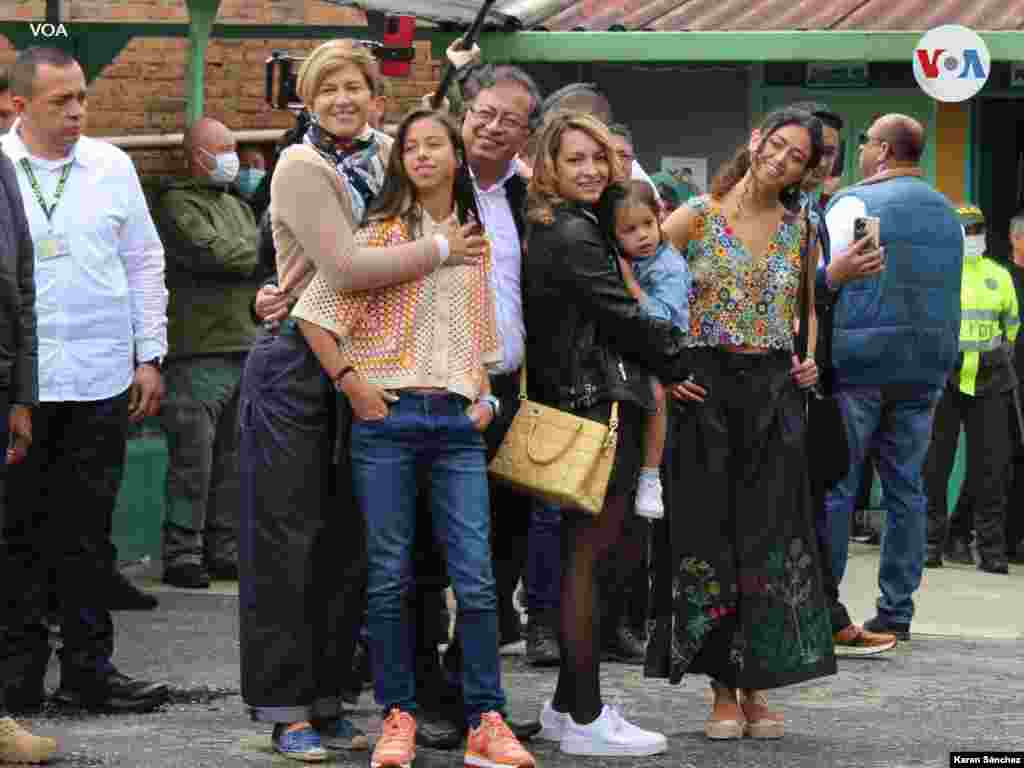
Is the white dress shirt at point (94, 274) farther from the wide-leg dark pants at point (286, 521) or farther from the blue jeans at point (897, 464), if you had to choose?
the blue jeans at point (897, 464)

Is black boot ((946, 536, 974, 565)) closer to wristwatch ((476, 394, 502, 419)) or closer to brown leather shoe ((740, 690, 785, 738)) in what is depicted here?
brown leather shoe ((740, 690, 785, 738))

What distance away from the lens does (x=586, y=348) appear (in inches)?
276

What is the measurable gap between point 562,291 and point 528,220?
26cm

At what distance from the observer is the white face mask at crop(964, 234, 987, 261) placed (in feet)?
42.9

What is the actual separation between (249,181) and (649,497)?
5.27 meters

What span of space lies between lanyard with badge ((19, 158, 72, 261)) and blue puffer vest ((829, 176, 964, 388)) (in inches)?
132

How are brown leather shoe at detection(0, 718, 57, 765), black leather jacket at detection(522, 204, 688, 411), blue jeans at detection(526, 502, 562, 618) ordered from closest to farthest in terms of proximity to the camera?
brown leather shoe at detection(0, 718, 57, 765)
black leather jacket at detection(522, 204, 688, 411)
blue jeans at detection(526, 502, 562, 618)

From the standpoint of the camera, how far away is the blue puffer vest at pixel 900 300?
9625 millimetres

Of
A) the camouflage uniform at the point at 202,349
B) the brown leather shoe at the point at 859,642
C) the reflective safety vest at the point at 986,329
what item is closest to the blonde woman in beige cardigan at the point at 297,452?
the brown leather shoe at the point at 859,642

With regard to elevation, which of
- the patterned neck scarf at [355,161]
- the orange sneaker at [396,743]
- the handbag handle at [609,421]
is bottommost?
the orange sneaker at [396,743]

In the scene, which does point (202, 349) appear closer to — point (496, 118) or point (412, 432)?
point (496, 118)

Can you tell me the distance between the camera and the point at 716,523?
24.6ft

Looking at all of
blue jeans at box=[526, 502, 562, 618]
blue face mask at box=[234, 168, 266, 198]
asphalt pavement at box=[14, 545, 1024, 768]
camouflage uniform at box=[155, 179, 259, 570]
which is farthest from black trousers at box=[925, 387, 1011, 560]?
blue jeans at box=[526, 502, 562, 618]

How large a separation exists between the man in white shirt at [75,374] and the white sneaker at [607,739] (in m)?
1.45
